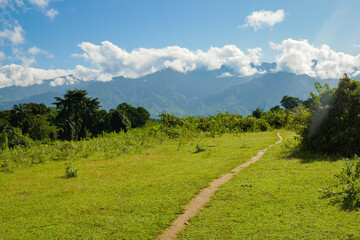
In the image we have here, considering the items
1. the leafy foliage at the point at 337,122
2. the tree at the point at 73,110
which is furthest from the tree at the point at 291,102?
the leafy foliage at the point at 337,122

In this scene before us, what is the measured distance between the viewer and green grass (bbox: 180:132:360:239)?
574 cm

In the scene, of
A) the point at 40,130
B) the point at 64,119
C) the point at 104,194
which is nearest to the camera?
the point at 104,194

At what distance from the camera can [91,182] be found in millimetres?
10781

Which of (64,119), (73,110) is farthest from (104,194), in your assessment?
(64,119)

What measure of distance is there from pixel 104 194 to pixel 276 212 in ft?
18.5

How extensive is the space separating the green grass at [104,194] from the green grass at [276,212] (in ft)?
3.79

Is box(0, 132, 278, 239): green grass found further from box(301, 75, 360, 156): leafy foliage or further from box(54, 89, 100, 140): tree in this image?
box(54, 89, 100, 140): tree

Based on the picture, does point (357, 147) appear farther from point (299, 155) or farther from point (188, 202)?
point (188, 202)

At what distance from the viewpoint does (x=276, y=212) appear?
22.1 feet

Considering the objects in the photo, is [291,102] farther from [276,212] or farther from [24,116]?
[276,212]

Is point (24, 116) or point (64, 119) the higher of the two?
point (24, 116)

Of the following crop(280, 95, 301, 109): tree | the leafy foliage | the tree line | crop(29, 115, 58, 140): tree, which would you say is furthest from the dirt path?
crop(280, 95, 301, 109): tree

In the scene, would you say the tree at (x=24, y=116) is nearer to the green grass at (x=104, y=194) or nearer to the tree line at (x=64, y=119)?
the tree line at (x=64, y=119)

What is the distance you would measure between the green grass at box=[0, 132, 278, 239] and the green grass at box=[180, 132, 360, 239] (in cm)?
116
